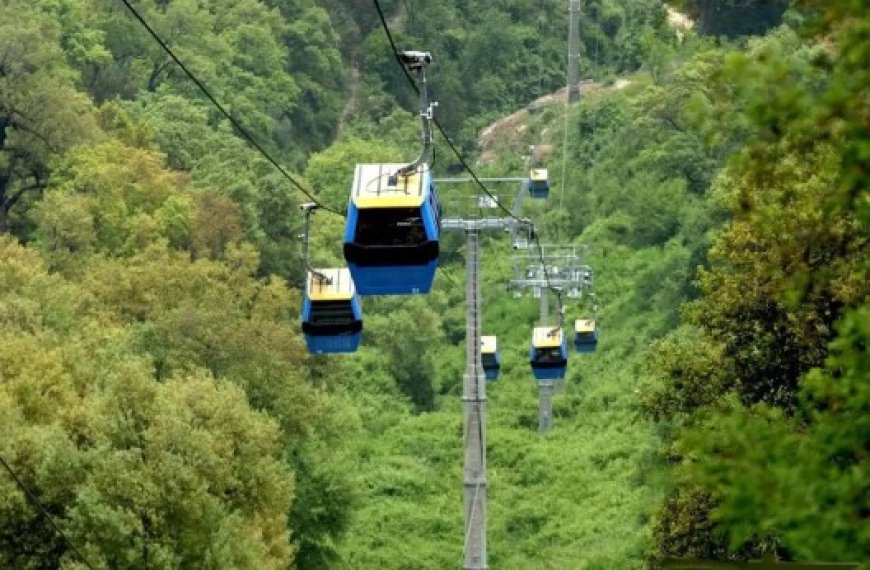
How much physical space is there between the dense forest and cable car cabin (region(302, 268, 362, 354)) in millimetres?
2145

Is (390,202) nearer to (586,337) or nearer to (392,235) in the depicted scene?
(392,235)

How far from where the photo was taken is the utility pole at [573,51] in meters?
70.9

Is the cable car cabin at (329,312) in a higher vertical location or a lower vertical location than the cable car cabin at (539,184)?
lower

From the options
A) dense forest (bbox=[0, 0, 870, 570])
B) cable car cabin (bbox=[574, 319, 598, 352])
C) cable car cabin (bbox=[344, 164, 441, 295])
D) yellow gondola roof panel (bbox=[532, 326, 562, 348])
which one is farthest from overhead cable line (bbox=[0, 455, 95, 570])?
cable car cabin (bbox=[574, 319, 598, 352])

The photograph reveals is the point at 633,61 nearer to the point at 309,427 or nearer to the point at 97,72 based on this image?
the point at 97,72

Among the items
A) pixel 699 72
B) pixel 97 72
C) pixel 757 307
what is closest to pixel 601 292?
pixel 699 72

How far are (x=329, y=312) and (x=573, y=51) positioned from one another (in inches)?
Answer: 1639

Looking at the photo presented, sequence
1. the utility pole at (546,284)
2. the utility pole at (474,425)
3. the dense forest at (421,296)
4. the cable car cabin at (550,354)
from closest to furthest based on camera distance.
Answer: the dense forest at (421,296)
the utility pole at (474,425)
the cable car cabin at (550,354)
the utility pole at (546,284)

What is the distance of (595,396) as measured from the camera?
55.7m

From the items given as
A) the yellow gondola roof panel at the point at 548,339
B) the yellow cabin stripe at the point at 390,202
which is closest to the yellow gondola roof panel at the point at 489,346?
the yellow gondola roof panel at the point at 548,339

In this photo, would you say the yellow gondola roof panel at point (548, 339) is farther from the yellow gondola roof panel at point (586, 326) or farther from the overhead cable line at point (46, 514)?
the overhead cable line at point (46, 514)

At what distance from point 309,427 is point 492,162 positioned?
1530 inches

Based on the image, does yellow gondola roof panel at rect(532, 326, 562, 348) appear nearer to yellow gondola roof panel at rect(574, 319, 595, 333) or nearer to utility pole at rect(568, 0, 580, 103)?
yellow gondola roof panel at rect(574, 319, 595, 333)

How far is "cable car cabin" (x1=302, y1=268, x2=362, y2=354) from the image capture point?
3253cm
